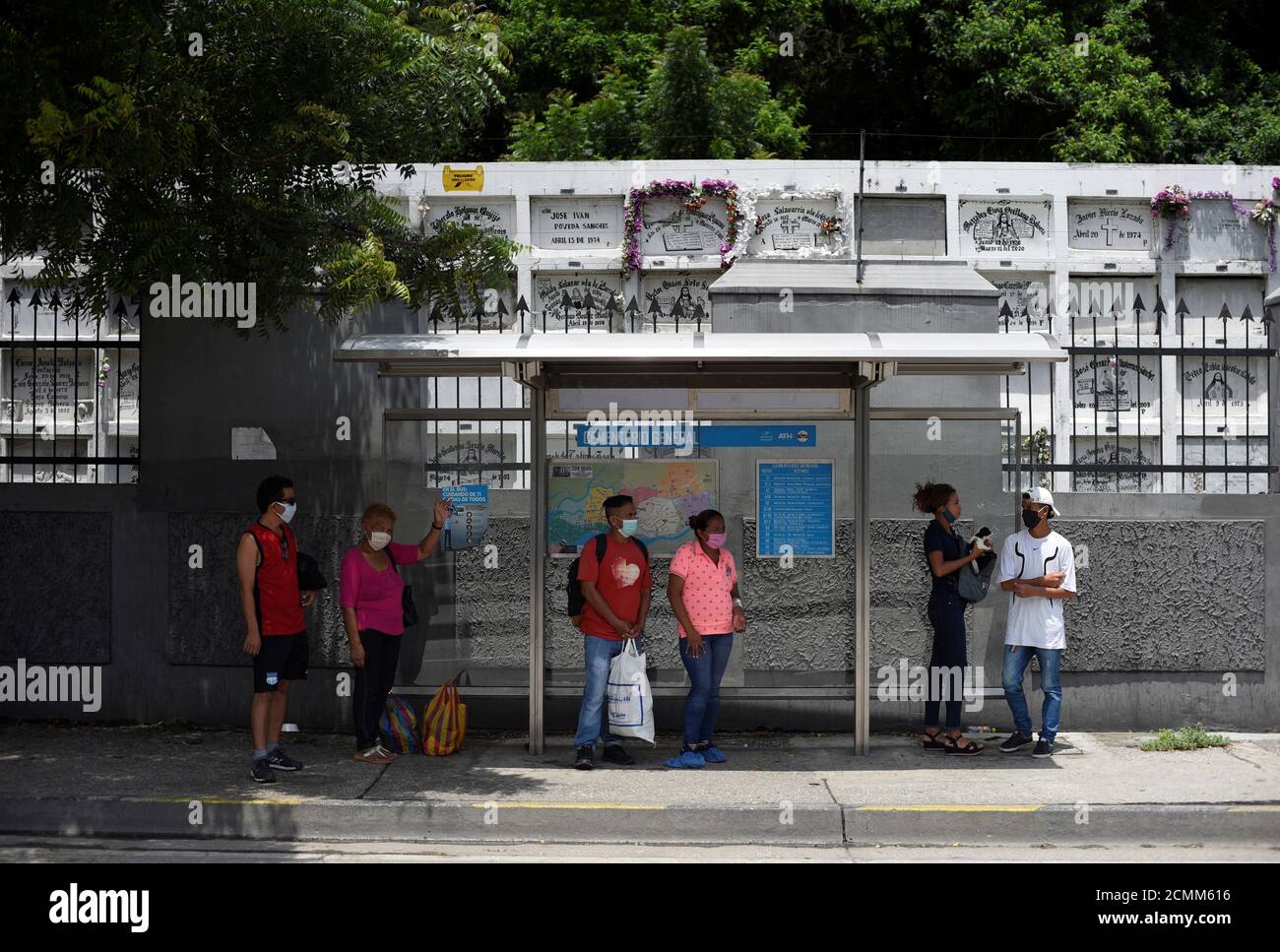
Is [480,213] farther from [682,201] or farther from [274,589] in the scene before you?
[274,589]

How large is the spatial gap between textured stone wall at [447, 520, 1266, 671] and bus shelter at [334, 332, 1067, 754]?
379mm

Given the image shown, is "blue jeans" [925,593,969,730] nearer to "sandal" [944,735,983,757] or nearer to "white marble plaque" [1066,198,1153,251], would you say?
"sandal" [944,735,983,757]

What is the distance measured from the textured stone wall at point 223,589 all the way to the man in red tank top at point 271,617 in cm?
128

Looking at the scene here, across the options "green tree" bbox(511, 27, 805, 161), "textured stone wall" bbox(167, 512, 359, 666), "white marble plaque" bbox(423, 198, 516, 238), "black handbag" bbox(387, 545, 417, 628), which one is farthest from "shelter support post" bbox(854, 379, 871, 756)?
"green tree" bbox(511, 27, 805, 161)

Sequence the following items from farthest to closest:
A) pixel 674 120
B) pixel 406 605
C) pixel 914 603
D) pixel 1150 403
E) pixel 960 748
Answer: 1. pixel 674 120
2. pixel 1150 403
3. pixel 914 603
4. pixel 960 748
5. pixel 406 605

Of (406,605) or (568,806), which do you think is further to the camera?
(406,605)

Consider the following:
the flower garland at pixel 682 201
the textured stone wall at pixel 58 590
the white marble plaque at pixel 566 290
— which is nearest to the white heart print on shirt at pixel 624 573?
the textured stone wall at pixel 58 590

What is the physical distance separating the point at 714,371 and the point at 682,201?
20.6 feet

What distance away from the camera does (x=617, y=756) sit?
8.56 m

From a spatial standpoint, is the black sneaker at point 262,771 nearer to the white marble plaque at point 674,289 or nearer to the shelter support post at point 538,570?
the shelter support post at point 538,570

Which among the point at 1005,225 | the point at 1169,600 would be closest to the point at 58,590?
the point at 1169,600

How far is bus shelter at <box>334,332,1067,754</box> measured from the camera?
789cm

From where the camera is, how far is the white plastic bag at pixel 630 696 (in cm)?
834

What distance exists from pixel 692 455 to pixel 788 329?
115cm
